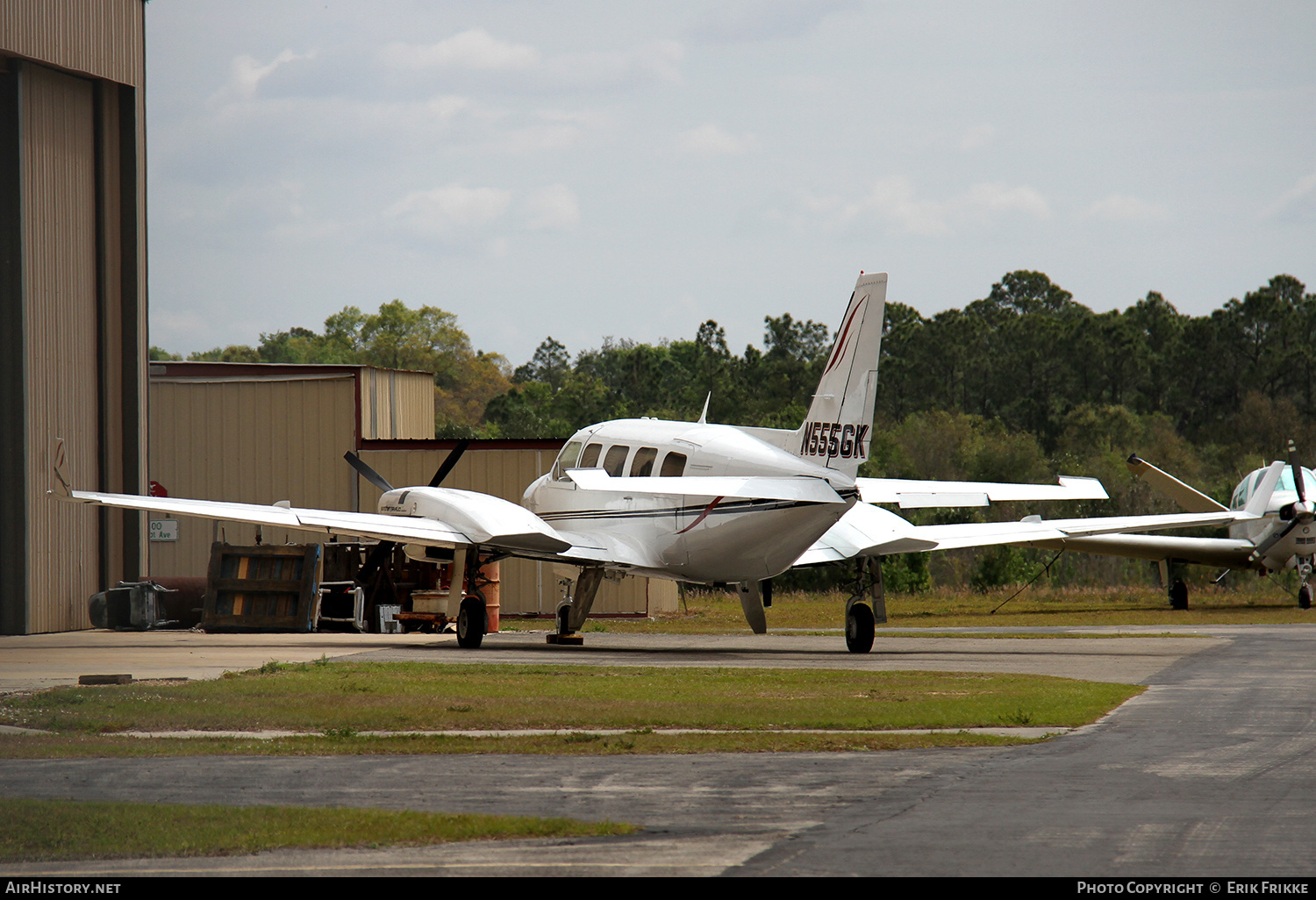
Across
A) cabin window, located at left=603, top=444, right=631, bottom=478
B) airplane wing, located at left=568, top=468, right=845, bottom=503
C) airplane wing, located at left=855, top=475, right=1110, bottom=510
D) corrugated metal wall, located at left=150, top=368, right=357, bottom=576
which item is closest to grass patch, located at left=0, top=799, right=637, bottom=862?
airplane wing, located at left=568, top=468, right=845, bottom=503

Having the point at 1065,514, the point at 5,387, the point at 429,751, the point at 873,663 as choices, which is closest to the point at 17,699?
the point at 429,751

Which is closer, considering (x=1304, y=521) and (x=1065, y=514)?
(x=1304, y=521)

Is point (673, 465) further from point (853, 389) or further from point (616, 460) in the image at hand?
point (853, 389)

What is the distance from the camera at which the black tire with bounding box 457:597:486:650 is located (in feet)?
73.2

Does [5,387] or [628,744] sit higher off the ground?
[5,387]

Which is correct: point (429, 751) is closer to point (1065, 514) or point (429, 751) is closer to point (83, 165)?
point (83, 165)

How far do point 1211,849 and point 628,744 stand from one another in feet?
16.2

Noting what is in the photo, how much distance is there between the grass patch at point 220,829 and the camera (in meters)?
7.14

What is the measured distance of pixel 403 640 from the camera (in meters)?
24.9

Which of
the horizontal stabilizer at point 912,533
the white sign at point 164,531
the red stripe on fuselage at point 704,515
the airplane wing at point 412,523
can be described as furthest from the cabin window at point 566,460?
the white sign at point 164,531

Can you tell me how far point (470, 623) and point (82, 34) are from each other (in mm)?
14608

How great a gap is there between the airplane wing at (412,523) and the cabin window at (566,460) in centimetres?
160

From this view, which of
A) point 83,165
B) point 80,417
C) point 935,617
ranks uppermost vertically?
point 83,165

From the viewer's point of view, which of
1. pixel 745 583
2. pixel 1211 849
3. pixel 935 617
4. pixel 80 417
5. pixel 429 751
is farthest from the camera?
pixel 935 617
